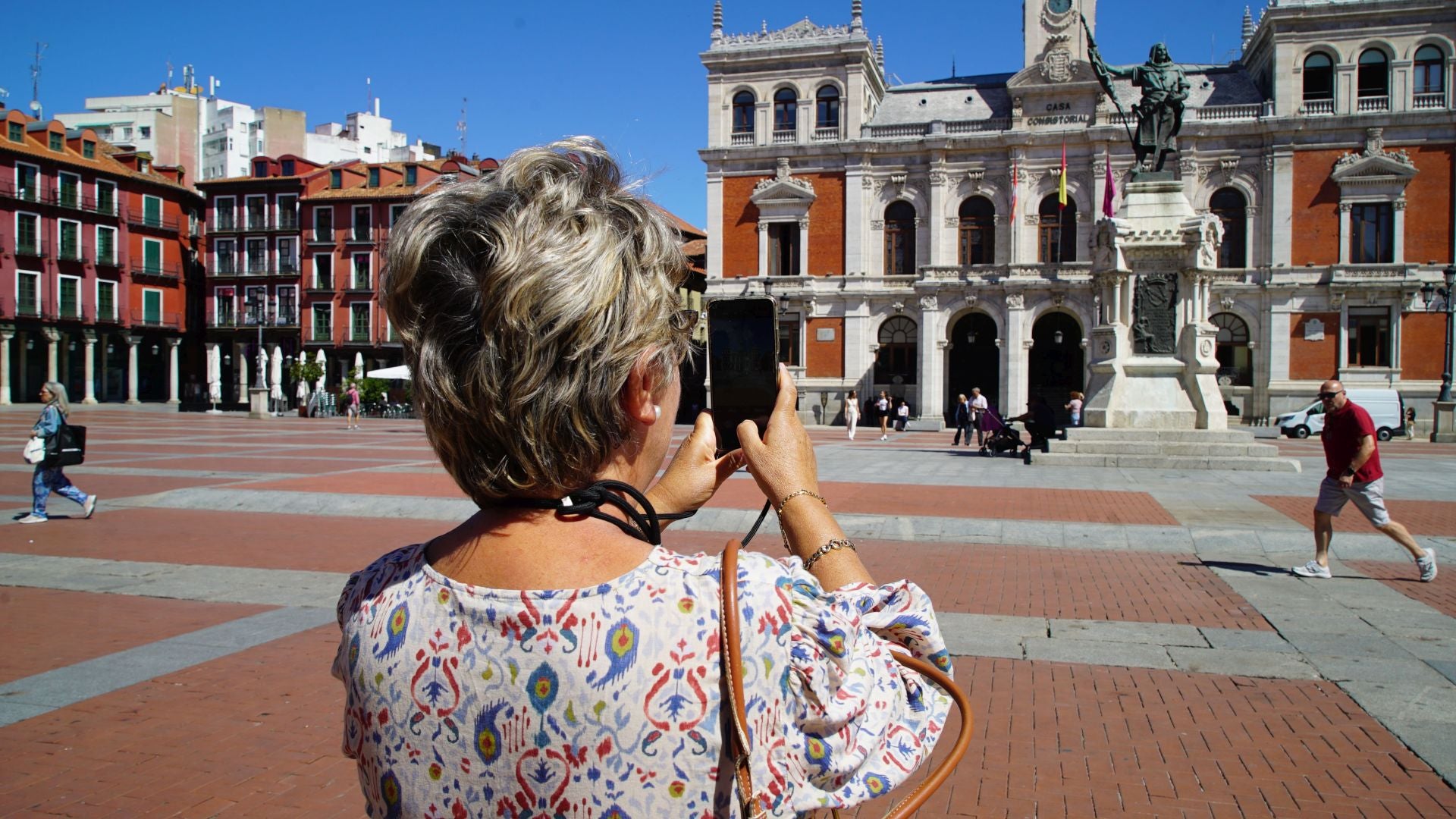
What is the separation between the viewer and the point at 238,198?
2245 inches

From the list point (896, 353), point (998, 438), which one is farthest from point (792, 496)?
point (896, 353)

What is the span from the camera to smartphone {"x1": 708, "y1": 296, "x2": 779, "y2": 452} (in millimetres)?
1888

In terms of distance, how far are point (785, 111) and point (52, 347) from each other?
124 ft

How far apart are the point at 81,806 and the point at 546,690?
11.1 ft

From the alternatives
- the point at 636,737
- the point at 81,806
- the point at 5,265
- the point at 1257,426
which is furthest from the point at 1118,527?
the point at 5,265

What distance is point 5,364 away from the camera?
47469 mm

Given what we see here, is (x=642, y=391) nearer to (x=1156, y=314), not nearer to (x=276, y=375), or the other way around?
(x=1156, y=314)

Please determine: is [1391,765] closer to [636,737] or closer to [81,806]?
[636,737]

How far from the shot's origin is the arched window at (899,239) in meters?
41.6

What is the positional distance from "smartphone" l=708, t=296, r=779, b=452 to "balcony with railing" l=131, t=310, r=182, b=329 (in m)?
61.5

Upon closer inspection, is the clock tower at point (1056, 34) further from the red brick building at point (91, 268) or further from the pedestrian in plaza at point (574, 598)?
the red brick building at point (91, 268)

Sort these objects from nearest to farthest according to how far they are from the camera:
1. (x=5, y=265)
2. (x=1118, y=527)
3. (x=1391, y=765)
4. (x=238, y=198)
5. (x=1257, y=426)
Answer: (x=1391, y=765), (x=1118, y=527), (x=1257, y=426), (x=5, y=265), (x=238, y=198)

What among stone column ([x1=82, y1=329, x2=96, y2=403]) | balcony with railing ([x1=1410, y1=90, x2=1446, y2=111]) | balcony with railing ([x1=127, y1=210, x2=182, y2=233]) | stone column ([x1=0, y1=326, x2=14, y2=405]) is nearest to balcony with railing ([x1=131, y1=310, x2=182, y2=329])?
stone column ([x1=82, y1=329, x2=96, y2=403])

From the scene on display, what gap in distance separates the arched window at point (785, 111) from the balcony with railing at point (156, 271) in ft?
120
